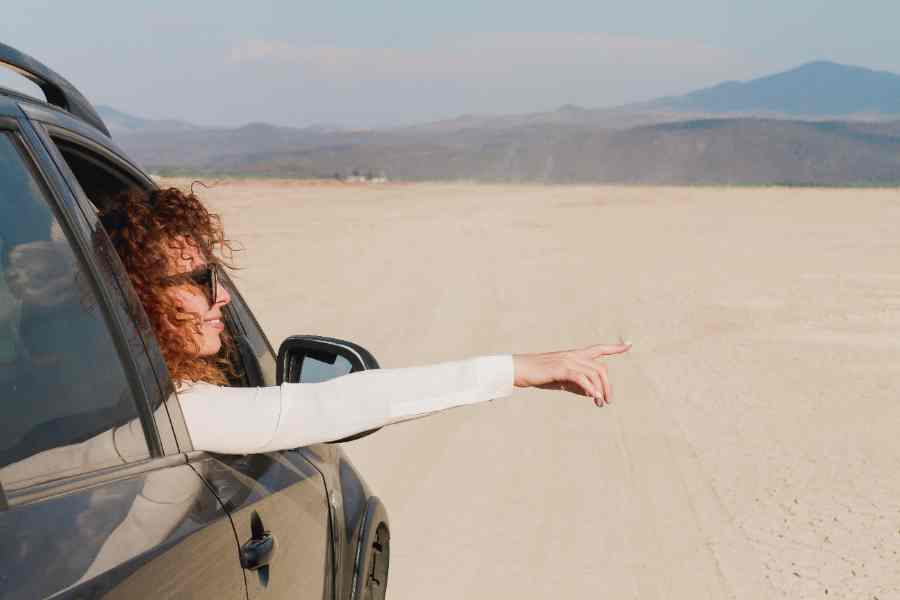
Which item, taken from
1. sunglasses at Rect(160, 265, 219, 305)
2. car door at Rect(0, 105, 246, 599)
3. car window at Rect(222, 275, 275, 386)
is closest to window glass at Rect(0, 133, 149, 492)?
car door at Rect(0, 105, 246, 599)

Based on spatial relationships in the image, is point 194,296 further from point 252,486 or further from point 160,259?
point 252,486

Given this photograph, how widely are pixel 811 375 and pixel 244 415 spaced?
26.3 feet

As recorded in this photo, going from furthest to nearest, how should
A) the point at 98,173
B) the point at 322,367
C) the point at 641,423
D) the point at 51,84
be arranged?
the point at 641,423 → the point at 322,367 → the point at 98,173 → the point at 51,84

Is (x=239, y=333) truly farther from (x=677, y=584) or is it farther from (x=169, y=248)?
(x=677, y=584)

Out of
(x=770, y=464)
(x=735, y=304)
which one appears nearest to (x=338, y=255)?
(x=735, y=304)

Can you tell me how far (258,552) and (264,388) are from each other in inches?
13.5

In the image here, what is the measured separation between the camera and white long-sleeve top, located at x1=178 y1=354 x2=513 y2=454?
7.70 feet

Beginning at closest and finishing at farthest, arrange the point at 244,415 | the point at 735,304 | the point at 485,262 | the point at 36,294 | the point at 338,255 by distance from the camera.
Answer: the point at 36,294
the point at 244,415
the point at 735,304
the point at 485,262
the point at 338,255

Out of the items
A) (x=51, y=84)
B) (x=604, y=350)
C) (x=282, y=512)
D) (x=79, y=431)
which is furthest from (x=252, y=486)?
(x=51, y=84)

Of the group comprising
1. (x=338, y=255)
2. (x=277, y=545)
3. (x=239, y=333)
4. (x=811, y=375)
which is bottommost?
(x=338, y=255)

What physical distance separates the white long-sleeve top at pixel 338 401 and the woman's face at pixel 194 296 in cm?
14

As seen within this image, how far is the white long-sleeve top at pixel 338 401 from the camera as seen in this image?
92.4 inches

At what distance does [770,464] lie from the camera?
22.6ft

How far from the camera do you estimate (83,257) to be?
83.0 inches
